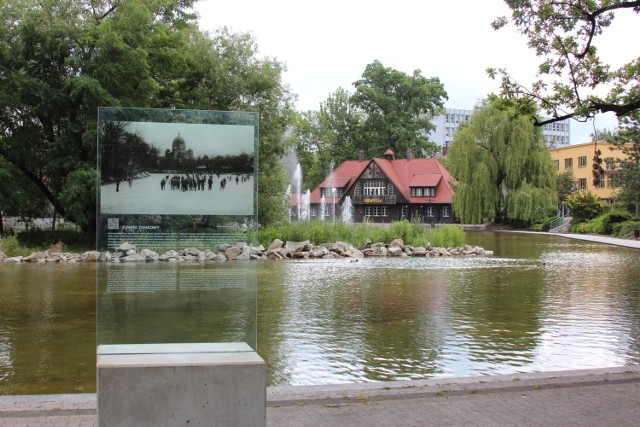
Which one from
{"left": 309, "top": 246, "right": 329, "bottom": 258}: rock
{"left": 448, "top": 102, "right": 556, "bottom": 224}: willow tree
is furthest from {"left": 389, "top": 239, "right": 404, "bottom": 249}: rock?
{"left": 448, "top": 102, "right": 556, "bottom": 224}: willow tree

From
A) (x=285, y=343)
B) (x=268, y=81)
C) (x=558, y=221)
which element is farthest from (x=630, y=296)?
(x=558, y=221)

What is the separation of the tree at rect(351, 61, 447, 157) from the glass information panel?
71893 millimetres

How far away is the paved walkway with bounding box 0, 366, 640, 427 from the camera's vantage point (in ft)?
17.7

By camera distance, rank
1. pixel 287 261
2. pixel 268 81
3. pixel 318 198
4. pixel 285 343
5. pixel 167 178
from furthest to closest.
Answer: pixel 318 198 < pixel 268 81 < pixel 287 261 < pixel 285 343 < pixel 167 178

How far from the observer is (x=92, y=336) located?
981cm

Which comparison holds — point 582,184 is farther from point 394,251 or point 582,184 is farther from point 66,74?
point 66,74

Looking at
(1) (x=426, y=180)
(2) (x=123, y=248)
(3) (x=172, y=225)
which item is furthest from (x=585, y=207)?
(2) (x=123, y=248)

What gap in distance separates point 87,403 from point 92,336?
4343 mm

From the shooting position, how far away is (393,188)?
76.3m

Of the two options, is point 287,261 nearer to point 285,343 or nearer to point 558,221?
point 285,343

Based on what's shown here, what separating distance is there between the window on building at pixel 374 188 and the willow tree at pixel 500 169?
65.6 ft

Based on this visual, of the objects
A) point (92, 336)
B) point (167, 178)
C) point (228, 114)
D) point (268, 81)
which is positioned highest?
point (268, 81)

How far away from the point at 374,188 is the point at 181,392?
73596 millimetres

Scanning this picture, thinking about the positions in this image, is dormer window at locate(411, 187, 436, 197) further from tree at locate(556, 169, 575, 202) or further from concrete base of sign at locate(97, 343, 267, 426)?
concrete base of sign at locate(97, 343, 267, 426)
